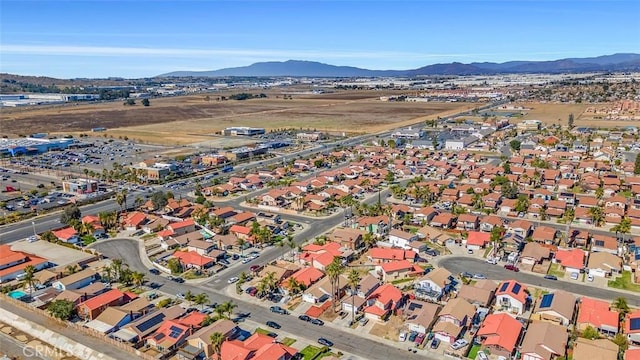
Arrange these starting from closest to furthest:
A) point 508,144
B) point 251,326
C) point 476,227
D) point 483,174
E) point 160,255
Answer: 1. point 251,326
2. point 160,255
3. point 476,227
4. point 483,174
5. point 508,144

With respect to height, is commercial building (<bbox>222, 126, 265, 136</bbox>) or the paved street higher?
commercial building (<bbox>222, 126, 265, 136</bbox>)

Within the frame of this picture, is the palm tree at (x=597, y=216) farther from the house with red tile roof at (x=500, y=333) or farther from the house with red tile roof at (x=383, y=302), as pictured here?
the house with red tile roof at (x=383, y=302)

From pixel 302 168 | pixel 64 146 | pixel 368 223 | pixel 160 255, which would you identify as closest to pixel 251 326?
pixel 160 255

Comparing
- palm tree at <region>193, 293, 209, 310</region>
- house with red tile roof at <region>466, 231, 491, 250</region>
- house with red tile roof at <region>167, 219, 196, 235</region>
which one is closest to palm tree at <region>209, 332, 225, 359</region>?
palm tree at <region>193, 293, 209, 310</region>

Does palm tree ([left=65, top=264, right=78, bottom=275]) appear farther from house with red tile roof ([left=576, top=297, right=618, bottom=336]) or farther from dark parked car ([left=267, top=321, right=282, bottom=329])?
house with red tile roof ([left=576, top=297, right=618, bottom=336])

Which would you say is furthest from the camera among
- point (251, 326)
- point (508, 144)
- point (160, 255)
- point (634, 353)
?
point (508, 144)

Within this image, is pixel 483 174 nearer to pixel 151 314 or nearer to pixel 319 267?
pixel 319 267
